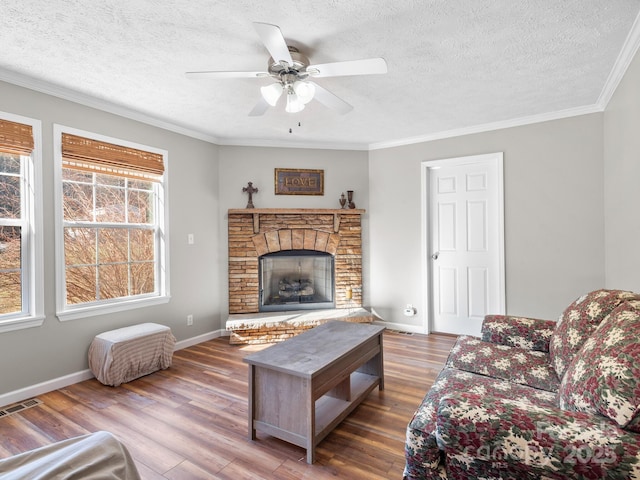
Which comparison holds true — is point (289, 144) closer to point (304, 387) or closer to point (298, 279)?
point (298, 279)

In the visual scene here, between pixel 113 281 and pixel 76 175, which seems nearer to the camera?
pixel 76 175

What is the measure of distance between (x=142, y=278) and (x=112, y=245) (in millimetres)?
453

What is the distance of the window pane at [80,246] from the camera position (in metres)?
2.93

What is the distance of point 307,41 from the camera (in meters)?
2.13

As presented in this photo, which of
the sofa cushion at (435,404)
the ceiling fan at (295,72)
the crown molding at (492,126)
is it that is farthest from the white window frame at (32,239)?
the crown molding at (492,126)

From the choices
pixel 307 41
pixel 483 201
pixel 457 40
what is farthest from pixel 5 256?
pixel 483 201

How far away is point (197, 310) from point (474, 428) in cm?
344

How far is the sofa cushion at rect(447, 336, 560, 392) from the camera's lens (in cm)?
184

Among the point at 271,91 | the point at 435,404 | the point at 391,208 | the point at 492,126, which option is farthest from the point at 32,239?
the point at 492,126

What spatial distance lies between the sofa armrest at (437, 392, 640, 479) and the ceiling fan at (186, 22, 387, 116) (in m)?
1.72

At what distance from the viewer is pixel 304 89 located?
7.29ft

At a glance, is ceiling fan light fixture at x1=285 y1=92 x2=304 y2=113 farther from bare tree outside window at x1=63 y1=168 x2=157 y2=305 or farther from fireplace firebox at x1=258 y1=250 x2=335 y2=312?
fireplace firebox at x1=258 y1=250 x2=335 y2=312

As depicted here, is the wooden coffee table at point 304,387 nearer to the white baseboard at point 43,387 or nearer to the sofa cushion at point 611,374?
the sofa cushion at point 611,374

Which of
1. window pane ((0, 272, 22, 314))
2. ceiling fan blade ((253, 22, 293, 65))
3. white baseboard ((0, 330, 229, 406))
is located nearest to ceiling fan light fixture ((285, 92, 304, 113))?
ceiling fan blade ((253, 22, 293, 65))
